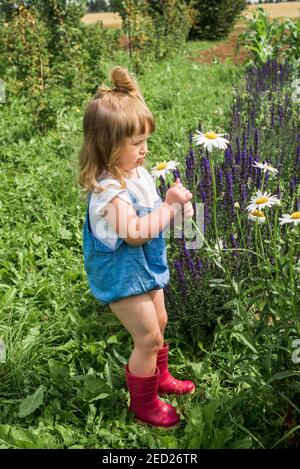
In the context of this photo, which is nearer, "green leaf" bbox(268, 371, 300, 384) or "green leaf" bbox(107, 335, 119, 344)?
"green leaf" bbox(268, 371, 300, 384)

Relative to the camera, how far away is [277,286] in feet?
6.26

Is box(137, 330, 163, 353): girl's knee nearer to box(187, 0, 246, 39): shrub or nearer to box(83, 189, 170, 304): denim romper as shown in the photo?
box(83, 189, 170, 304): denim romper

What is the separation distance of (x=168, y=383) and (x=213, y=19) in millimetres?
13709

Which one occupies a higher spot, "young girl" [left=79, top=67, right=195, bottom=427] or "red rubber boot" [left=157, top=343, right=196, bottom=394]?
"young girl" [left=79, top=67, right=195, bottom=427]

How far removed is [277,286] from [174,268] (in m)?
0.78

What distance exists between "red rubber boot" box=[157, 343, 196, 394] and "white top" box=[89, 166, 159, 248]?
2.17ft

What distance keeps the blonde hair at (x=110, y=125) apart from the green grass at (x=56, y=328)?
90cm

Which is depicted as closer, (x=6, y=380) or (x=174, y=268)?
(x=6, y=380)

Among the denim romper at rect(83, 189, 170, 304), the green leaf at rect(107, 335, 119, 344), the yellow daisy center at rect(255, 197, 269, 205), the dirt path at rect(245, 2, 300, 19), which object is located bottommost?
the dirt path at rect(245, 2, 300, 19)

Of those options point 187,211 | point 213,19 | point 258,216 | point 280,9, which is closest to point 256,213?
point 258,216

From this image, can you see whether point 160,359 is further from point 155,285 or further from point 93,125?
point 93,125

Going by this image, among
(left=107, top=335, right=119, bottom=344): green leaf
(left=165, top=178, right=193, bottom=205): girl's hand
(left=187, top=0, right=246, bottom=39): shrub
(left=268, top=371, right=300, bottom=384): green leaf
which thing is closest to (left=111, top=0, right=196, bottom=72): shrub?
(left=187, top=0, right=246, bottom=39): shrub

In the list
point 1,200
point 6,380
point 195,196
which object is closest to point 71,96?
point 1,200

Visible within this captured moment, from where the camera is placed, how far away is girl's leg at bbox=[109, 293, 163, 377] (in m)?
1.95
